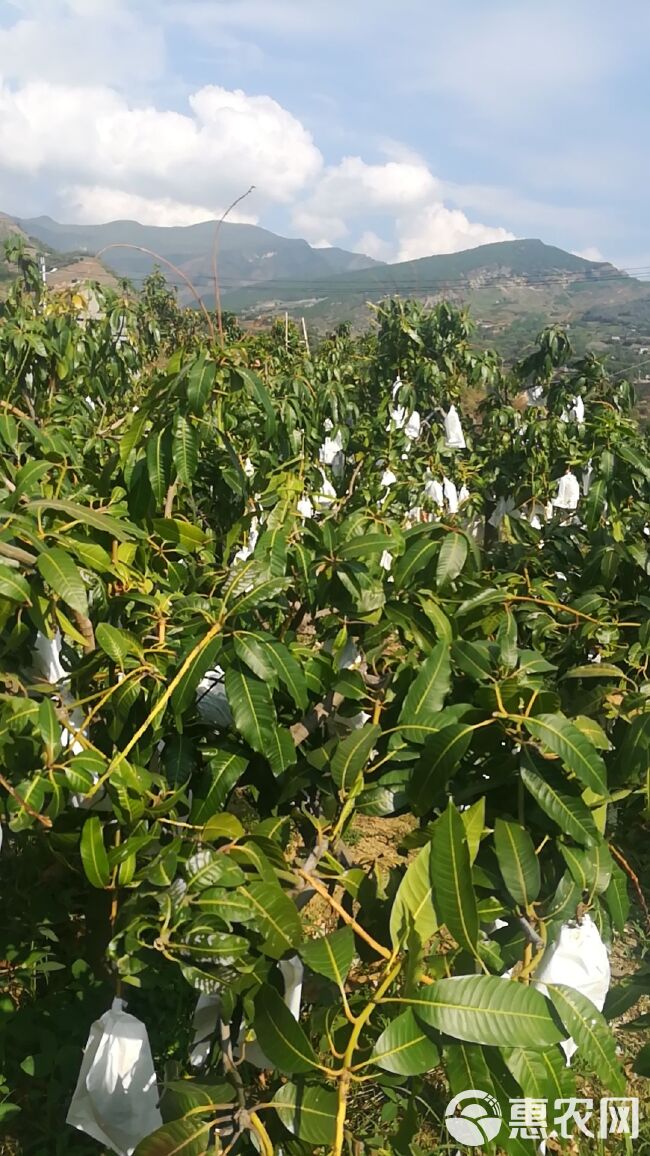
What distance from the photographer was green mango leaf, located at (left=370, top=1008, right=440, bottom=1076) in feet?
2.17

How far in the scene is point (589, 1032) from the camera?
749mm

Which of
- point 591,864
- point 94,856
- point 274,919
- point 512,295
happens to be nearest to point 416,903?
point 274,919

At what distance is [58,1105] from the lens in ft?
5.50

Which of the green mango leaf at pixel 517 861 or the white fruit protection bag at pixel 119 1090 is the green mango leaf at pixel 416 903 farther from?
the white fruit protection bag at pixel 119 1090

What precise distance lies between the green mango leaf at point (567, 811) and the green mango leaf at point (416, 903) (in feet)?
0.54

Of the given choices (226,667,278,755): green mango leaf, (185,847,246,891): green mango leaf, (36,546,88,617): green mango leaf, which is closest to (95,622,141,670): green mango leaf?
(36,546,88,617): green mango leaf

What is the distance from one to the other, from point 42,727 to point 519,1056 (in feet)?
2.01

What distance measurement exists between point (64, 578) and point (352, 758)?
43 centimetres

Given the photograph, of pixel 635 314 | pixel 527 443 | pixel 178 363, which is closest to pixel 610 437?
pixel 178 363

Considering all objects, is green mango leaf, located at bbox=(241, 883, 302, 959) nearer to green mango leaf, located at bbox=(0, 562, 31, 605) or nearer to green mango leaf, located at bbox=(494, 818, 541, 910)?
green mango leaf, located at bbox=(494, 818, 541, 910)

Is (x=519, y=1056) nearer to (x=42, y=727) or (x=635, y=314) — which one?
(x=42, y=727)

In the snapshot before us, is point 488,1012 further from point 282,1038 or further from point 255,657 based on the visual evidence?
point 255,657

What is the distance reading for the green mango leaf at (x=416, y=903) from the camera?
75 centimetres

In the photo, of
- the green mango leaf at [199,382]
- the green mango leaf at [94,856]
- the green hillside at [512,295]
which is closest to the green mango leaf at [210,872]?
the green mango leaf at [94,856]
